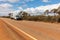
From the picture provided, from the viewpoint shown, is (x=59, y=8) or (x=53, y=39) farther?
(x=59, y=8)

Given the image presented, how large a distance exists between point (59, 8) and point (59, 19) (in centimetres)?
4584

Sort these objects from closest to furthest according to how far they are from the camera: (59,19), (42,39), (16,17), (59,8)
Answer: (42,39), (59,19), (16,17), (59,8)

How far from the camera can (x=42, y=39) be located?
14930mm

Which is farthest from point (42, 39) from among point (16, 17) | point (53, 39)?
point (16, 17)

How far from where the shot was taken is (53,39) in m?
15.0

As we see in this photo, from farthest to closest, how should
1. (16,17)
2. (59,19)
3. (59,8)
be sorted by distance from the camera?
1. (59,8)
2. (16,17)
3. (59,19)

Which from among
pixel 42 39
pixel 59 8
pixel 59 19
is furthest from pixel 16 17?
pixel 42 39

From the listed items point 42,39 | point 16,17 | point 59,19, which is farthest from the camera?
point 16,17

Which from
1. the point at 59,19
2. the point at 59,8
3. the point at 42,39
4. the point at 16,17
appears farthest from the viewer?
the point at 59,8

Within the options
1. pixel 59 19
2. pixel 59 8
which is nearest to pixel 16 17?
pixel 59 8

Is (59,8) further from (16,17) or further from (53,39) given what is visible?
(53,39)

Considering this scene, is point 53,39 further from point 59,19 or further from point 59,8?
point 59,8

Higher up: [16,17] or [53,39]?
[53,39]

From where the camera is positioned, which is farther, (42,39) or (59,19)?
(59,19)
